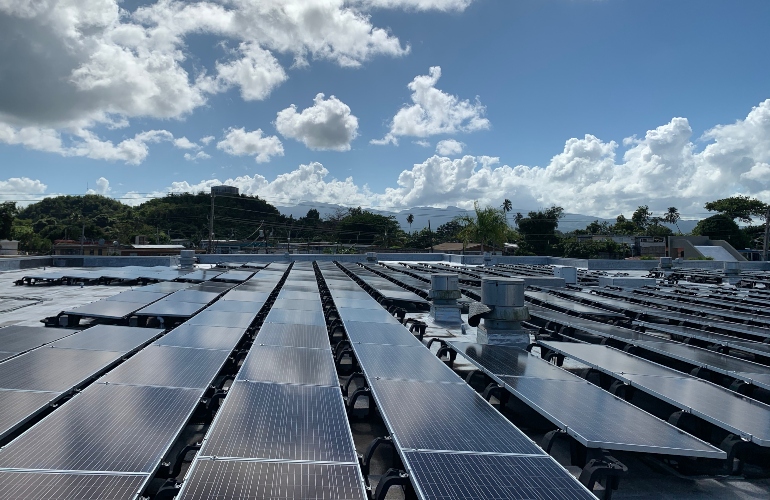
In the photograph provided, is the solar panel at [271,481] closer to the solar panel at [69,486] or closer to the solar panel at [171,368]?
the solar panel at [69,486]

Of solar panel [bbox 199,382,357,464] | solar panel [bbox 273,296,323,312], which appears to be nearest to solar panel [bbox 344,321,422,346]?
solar panel [bbox 273,296,323,312]

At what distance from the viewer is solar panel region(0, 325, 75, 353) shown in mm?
9734

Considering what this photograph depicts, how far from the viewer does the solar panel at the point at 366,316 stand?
13688 mm

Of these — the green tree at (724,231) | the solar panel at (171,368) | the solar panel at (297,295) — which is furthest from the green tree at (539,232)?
the solar panel at (171,368)

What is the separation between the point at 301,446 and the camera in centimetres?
536

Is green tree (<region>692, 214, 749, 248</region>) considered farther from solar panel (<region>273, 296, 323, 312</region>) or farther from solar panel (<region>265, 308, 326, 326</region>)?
solar panel (<region>265, 308, 326, 326</region>)

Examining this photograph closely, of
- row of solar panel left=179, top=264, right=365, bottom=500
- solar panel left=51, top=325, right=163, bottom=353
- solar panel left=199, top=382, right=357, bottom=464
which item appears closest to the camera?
row of solar panel left=179, top=264, right=365, bottom=500

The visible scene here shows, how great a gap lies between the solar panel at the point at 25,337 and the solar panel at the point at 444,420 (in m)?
7.53

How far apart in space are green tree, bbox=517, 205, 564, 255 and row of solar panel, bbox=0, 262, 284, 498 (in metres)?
93.9

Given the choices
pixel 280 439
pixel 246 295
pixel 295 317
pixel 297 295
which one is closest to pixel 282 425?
pixel 280 439

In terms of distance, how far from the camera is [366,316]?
47.3 ft

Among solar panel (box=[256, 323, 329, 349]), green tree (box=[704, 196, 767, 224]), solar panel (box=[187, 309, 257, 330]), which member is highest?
green tree (box=[704, 196, 767, 224])

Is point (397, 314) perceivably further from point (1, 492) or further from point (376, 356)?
point (1, 492)

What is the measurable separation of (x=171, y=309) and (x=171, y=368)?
700 centimetres
